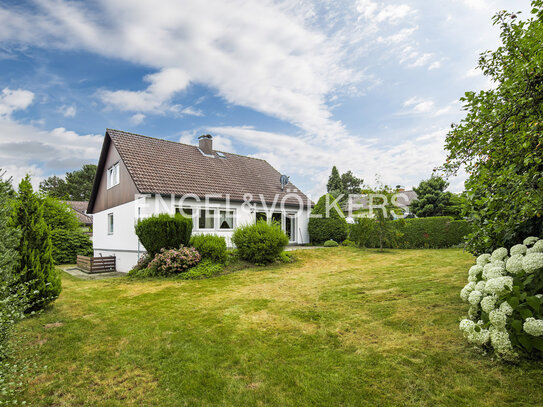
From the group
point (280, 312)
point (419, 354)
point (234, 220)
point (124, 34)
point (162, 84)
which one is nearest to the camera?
point (419, 354)

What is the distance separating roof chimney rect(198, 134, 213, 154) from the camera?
63.5 ft

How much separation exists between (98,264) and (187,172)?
658 centimetres

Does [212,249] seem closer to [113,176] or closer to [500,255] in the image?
[113,176]

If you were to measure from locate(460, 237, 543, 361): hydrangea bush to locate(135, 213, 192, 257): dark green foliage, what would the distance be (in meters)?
9.89

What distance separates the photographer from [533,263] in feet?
10.1

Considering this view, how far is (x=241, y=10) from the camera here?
926 centimetres

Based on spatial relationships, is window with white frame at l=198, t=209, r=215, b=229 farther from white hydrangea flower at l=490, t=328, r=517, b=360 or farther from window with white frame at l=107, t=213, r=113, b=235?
white hydrangea flower at l=490, t=328, r=517, b=360

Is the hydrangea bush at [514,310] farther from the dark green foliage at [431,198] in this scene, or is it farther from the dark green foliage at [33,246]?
the dark green foliage at [431,198]

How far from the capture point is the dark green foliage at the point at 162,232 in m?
11.0

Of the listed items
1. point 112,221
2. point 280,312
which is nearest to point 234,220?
point 112,221

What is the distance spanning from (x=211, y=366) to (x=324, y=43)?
11.1 metres

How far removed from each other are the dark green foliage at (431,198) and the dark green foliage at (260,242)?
15.6m

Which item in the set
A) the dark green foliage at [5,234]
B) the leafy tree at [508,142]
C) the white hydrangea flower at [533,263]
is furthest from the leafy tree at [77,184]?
the white hydrangea flower at [533,263]

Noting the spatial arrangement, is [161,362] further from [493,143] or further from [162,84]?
[162,84]
